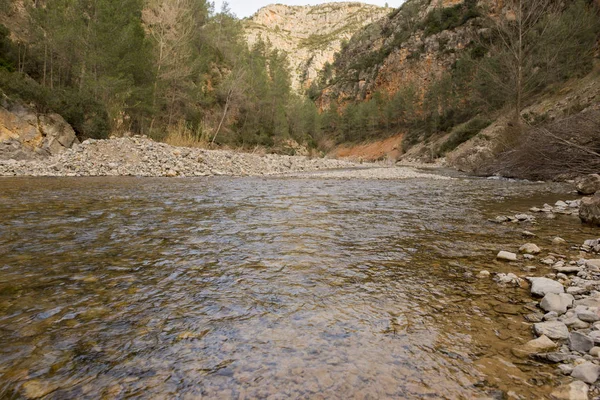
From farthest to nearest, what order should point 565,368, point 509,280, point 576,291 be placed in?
1. point 509,280
2. point 576,291
3. point 565,368

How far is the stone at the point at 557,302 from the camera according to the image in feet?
8.03

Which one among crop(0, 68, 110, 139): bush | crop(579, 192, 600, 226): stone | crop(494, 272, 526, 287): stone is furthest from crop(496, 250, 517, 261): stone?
crop(0, 68, 110, 139): bush

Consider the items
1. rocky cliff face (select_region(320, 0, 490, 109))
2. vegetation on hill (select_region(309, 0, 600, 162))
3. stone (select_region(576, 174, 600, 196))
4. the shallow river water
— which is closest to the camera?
the shallow river water

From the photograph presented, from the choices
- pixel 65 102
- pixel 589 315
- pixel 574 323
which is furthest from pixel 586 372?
pixel 65 102

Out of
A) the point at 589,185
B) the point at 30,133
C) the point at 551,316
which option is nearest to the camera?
the point at 551,316

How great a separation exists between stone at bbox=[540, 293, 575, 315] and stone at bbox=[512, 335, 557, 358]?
50 centimetres

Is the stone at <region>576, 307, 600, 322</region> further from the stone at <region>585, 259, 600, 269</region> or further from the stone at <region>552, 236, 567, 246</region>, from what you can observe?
the stone at <region>552, 236, 567, 246</region>

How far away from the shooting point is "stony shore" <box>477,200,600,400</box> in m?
1.75

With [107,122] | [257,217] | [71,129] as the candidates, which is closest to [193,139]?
[107,122]

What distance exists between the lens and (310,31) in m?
192

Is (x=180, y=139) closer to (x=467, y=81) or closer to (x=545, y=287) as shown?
(x=545, y=287)

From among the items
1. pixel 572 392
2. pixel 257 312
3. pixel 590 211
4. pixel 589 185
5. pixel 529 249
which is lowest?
pixel 257 312

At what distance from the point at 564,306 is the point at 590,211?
4061 millimetres

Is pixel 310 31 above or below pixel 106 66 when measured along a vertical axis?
above
